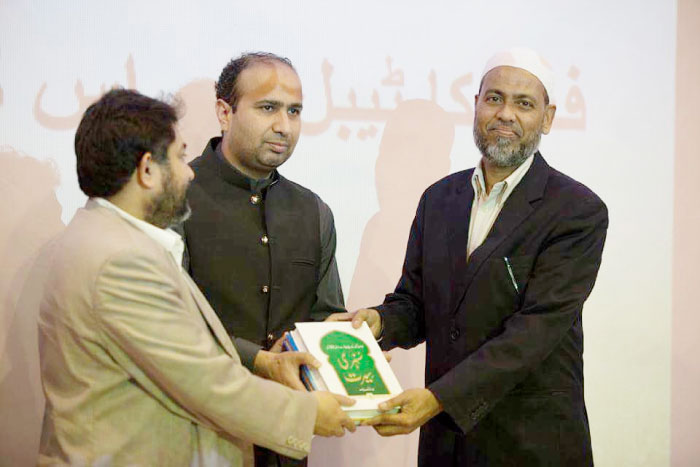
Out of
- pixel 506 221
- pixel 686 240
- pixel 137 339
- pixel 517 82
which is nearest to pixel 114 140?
pixel 137 339

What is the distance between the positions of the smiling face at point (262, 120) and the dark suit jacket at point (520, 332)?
0.68 m

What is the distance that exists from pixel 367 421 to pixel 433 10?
2.10 meters

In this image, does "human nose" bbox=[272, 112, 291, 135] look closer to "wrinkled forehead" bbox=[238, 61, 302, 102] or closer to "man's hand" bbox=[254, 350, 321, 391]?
"wrinkled forehead" bbox=[238, 61, 302, 102]

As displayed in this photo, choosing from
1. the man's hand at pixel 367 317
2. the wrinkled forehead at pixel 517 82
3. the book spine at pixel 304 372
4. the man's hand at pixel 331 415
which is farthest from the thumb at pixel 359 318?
the wrinkled forehead at pixel 517 82

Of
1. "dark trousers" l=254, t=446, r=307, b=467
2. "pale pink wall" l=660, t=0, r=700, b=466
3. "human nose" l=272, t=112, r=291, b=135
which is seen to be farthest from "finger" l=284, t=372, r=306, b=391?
"pale pink wall" l=660, t=0, r=700, b=466

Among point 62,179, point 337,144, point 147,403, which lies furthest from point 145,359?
point 337,144

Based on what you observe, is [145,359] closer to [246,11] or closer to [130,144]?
[130,144]

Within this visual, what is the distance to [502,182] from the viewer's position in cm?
263

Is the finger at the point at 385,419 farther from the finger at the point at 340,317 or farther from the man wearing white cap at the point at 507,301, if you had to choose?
the finger at the point at 340,317

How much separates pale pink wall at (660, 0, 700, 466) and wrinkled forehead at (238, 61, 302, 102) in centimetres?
237

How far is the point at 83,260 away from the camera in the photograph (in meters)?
1.90

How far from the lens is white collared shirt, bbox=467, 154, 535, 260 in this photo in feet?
8.63

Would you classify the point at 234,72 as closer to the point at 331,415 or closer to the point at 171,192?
the point at 171,192

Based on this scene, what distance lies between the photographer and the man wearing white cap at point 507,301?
240 centimetres
